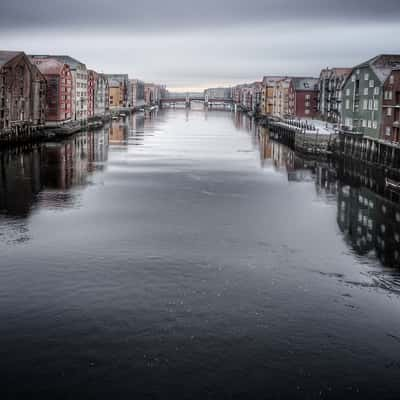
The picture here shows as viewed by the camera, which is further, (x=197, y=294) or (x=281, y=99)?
(x=281, y=99)

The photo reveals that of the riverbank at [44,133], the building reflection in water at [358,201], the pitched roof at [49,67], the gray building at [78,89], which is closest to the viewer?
the building reflection in water at [358,201]

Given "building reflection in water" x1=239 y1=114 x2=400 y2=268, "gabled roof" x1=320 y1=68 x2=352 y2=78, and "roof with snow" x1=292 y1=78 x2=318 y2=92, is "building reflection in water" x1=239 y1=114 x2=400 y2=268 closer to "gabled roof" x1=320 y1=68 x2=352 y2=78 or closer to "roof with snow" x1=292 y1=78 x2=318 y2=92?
"gabled roof" x1=320 y1=68 x2=352 y2=78

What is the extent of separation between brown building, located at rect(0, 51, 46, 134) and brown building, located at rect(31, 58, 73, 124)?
533cm

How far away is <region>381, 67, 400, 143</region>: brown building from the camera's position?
194 ft

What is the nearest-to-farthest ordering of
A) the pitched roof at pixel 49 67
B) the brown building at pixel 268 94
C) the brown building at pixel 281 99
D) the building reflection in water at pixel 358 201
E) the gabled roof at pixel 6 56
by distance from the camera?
1. the building reflection in water at pixel 358 201
2. the gabled roof at pixel 6 56
3. the pitched roof at pixel 49 67
4. the brown building at pixel 281 99
5. the brown building at pixel 268 94

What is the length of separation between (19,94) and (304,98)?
7186 cm

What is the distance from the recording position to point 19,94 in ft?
294

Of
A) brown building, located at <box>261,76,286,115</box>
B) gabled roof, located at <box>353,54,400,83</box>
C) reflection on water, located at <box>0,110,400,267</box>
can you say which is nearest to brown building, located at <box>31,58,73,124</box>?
reflection on water, located at <box>0,110,400,267</box>

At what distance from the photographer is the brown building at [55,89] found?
109 meters

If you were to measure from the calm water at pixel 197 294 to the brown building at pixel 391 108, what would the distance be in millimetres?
16665

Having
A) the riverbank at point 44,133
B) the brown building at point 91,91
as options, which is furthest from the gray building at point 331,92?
the brown building at point 91,91

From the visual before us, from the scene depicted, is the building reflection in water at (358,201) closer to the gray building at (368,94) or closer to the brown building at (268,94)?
the gray building at (368,94)

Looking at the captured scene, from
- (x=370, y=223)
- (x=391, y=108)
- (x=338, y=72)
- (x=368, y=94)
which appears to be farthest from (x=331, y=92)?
(x=370, y=223)

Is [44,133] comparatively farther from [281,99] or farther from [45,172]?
[281,99]
